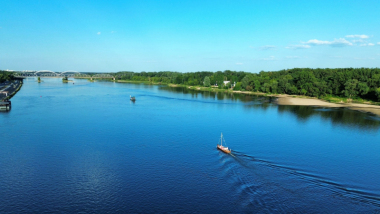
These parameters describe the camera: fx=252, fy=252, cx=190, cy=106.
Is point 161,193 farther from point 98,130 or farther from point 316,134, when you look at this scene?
point 316,134

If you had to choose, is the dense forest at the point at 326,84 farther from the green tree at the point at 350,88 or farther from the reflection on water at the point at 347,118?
the reflection on water at the point at 347,118

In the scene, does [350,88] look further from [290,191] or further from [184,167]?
[184,167]

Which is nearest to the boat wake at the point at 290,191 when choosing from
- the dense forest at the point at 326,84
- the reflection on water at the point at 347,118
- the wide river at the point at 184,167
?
the wide river at the point at 184,167

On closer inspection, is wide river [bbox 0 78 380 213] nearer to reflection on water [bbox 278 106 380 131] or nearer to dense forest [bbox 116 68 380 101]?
reflection on water [bbox 278 106 380 131]

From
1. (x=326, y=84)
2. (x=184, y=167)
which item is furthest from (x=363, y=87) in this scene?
(x=184, y=167)

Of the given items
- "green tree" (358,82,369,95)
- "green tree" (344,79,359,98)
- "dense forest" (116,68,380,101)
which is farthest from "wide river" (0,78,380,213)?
"dense forest" (116,68,380,101)

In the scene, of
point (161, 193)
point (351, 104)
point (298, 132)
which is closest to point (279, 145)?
point (298, 132)
